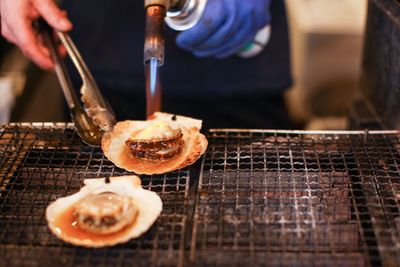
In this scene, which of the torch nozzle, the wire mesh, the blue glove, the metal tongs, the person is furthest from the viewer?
the person

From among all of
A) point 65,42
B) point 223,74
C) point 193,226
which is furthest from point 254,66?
point 193,226

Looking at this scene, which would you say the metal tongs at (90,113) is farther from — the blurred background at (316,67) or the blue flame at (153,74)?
the blurred background at (316,67)

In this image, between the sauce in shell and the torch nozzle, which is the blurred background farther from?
the sauce in shell

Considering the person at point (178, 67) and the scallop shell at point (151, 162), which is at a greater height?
the person at point (178, 67)

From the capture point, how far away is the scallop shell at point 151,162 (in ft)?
5.02

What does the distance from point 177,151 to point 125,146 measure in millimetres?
164

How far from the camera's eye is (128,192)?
143 cm

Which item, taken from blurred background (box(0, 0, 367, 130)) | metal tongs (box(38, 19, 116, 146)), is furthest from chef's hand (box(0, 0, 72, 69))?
blurred background (box(0, 0, 367, 130))

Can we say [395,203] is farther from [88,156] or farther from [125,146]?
[88,156]

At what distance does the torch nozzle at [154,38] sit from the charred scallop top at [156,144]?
213 mm

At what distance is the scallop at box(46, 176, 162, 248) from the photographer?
1.30 m

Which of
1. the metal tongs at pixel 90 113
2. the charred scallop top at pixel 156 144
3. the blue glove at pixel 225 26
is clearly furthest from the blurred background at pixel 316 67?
the charred scallop top at pixel 156 144

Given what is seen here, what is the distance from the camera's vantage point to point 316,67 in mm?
3752

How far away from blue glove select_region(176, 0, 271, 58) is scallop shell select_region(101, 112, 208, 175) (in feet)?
1.43
